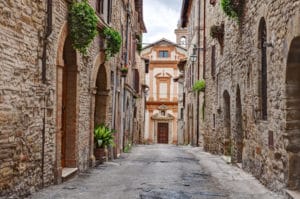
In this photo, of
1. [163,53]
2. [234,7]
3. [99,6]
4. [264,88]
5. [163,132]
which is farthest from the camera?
[163,53]

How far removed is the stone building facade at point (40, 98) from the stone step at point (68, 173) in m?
0.05

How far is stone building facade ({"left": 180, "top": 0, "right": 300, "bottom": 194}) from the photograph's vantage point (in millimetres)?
7691

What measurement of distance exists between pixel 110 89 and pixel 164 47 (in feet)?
118

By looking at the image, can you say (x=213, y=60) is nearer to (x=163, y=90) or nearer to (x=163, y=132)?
(x=163, y=132)

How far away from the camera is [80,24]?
1048 cm

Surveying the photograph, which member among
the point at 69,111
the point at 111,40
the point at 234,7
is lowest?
the point at 69,111

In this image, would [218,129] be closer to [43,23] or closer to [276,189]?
[276,189]

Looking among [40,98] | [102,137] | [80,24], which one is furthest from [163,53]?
[40,98]

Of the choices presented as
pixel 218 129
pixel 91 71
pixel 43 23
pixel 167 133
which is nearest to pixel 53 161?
pixel 43 23

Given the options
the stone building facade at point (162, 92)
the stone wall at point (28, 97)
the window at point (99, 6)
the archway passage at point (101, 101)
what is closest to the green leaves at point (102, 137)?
the archway passage at point (101, 101)

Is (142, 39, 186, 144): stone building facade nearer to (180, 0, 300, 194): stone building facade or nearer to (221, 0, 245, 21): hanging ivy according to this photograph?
(180, 0, 300, 194): stone building facade

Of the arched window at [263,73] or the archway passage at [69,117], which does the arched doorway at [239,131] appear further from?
the archway passage at [69,117]

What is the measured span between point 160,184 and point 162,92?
41.4m

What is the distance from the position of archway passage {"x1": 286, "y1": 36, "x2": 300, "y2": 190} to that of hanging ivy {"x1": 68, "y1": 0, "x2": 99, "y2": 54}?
15.8 ft
